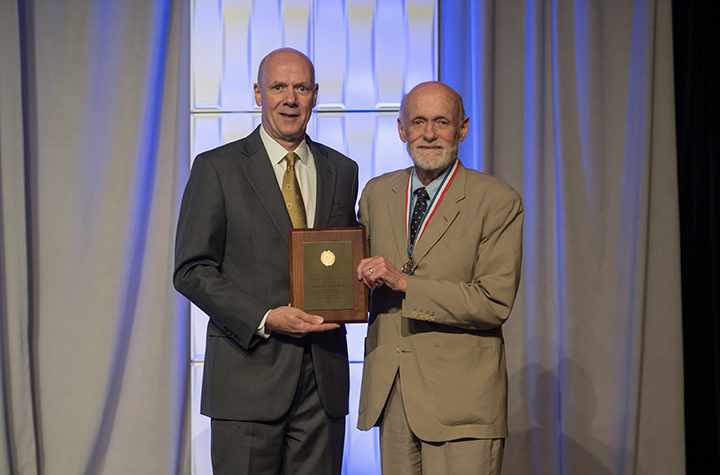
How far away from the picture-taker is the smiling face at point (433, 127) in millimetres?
2131

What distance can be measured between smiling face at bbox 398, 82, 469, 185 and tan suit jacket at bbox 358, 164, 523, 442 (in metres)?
0.08

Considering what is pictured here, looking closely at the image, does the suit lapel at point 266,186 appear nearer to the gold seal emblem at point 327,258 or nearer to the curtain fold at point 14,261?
the gold seal emblem at point 327,258

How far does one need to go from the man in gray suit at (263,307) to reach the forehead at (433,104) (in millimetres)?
349

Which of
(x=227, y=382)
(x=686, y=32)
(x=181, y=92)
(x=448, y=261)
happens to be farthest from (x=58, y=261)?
(x=686, y=32)

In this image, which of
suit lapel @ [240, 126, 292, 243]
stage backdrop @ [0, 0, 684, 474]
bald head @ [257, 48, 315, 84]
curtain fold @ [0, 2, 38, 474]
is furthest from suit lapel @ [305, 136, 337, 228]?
curtain fold @ [0, 2, 38, 474]

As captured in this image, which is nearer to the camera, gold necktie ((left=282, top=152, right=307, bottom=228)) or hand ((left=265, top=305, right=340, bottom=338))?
hand ((left=265, top=305, right=340, bottom=338))

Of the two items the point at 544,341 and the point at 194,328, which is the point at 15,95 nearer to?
the point at 194,328

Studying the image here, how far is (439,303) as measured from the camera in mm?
1989

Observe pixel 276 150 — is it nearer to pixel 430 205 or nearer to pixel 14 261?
pixel 430 205

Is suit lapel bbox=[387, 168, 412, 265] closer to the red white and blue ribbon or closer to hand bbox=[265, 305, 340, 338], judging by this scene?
the red white and blue ribbon

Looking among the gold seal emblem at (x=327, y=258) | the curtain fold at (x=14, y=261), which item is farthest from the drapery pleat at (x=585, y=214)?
the curtain fold at (x=14, y=261)

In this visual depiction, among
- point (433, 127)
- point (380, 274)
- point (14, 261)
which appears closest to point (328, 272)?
point (380, 274)

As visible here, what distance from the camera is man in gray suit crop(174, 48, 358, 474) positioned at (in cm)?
205

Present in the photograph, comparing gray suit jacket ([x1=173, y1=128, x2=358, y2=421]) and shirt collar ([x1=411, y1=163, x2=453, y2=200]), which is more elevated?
shirt collar ([x1=411, y1=163, x2=453, y2=200])
